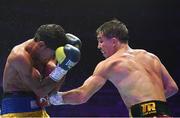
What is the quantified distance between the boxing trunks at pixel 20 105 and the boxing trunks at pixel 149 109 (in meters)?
0.73

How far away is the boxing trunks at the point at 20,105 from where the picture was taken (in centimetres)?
295

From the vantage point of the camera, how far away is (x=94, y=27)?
648 cm

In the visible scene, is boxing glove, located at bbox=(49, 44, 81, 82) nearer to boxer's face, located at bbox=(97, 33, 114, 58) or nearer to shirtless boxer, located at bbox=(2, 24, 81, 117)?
shirtless boxer, located at bbox=(2, 24, 81, 117)

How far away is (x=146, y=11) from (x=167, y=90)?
3781 millimetres

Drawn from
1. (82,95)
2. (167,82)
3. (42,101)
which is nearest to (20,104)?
(42,101)

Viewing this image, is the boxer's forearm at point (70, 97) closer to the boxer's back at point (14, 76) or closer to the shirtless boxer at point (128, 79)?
the shirtless boxer at point (128, 79)

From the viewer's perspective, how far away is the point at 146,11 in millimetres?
6523

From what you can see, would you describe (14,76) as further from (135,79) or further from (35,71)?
(135,79)

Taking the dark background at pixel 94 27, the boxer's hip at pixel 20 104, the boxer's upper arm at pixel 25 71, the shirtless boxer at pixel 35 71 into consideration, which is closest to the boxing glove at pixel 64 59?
the shirtless boxer at pixel 35 71

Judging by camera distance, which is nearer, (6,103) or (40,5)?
(6,103)

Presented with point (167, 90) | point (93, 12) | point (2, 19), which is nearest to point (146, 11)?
point (93, 12)

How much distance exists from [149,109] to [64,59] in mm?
656

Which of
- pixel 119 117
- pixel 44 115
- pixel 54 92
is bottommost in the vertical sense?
pixel 119 117

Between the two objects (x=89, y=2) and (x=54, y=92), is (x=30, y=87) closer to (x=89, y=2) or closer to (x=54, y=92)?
(x=54, y=92)
